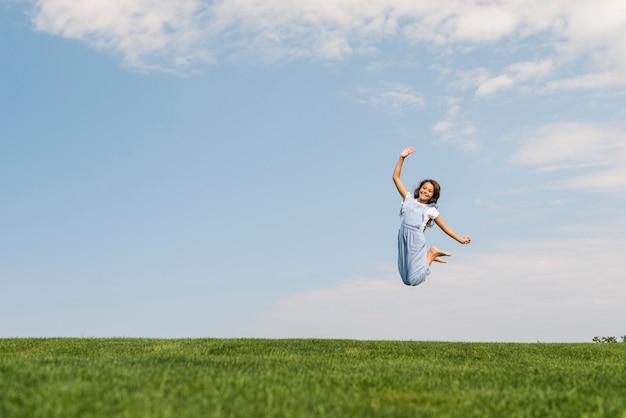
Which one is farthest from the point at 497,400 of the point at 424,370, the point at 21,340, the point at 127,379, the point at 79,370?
the point at 21,340

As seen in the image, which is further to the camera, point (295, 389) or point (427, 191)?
point (427, 191)

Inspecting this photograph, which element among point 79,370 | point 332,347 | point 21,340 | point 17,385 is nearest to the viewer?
point 17,385

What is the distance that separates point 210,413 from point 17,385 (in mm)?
2755

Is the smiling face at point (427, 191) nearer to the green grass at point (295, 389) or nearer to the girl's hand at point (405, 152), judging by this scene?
the girl's hand at point (405, 152)

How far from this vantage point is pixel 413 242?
14875 mm

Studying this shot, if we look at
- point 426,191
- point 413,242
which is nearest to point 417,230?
point 413,242

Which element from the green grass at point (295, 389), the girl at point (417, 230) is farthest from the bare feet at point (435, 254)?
the green grass at point (295, 389)

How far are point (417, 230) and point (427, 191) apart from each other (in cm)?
90

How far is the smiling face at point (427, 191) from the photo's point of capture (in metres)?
15.1

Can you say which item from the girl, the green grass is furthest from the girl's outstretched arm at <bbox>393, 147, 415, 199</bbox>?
the green grass

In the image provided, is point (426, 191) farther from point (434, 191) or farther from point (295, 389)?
point (295, 389)

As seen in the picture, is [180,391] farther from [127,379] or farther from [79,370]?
[79,370]

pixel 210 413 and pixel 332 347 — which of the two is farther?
pixel 332 347

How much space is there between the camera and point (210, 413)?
7035 mm
